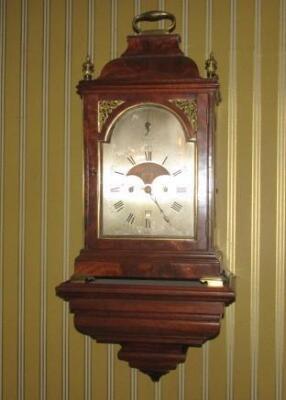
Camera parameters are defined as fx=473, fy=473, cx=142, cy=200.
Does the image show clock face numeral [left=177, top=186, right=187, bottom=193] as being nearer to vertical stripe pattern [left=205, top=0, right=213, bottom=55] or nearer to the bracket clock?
the bracket clock

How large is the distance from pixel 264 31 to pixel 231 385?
3.54 feet

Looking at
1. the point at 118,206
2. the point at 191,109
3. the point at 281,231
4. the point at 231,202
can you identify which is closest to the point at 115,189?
the point at 118,206

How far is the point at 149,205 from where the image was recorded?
121cm

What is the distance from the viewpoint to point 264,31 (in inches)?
56.7

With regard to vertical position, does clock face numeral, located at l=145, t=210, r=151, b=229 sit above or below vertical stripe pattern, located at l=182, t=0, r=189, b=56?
below

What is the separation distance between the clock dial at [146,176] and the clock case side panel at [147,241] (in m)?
0.02

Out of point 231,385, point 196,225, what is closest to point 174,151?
point 196,225

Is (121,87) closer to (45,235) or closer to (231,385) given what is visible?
(45,235)

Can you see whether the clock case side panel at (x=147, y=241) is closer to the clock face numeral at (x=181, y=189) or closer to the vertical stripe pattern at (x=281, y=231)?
the clock face numeral at (x=181, y=189)

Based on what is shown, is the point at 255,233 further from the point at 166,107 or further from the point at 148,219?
the point at 166,107

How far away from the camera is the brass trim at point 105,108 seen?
1209mm

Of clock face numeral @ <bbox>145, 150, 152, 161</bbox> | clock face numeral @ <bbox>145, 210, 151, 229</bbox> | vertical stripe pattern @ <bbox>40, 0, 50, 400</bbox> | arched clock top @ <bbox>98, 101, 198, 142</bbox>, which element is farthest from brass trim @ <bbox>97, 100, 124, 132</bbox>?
vertical stripe pattern @ <bbox>40, 0, 50, 400</bbox>

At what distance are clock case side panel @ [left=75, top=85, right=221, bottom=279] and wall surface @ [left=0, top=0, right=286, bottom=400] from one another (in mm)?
277

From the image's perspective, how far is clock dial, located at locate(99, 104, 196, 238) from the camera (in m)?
1.20
